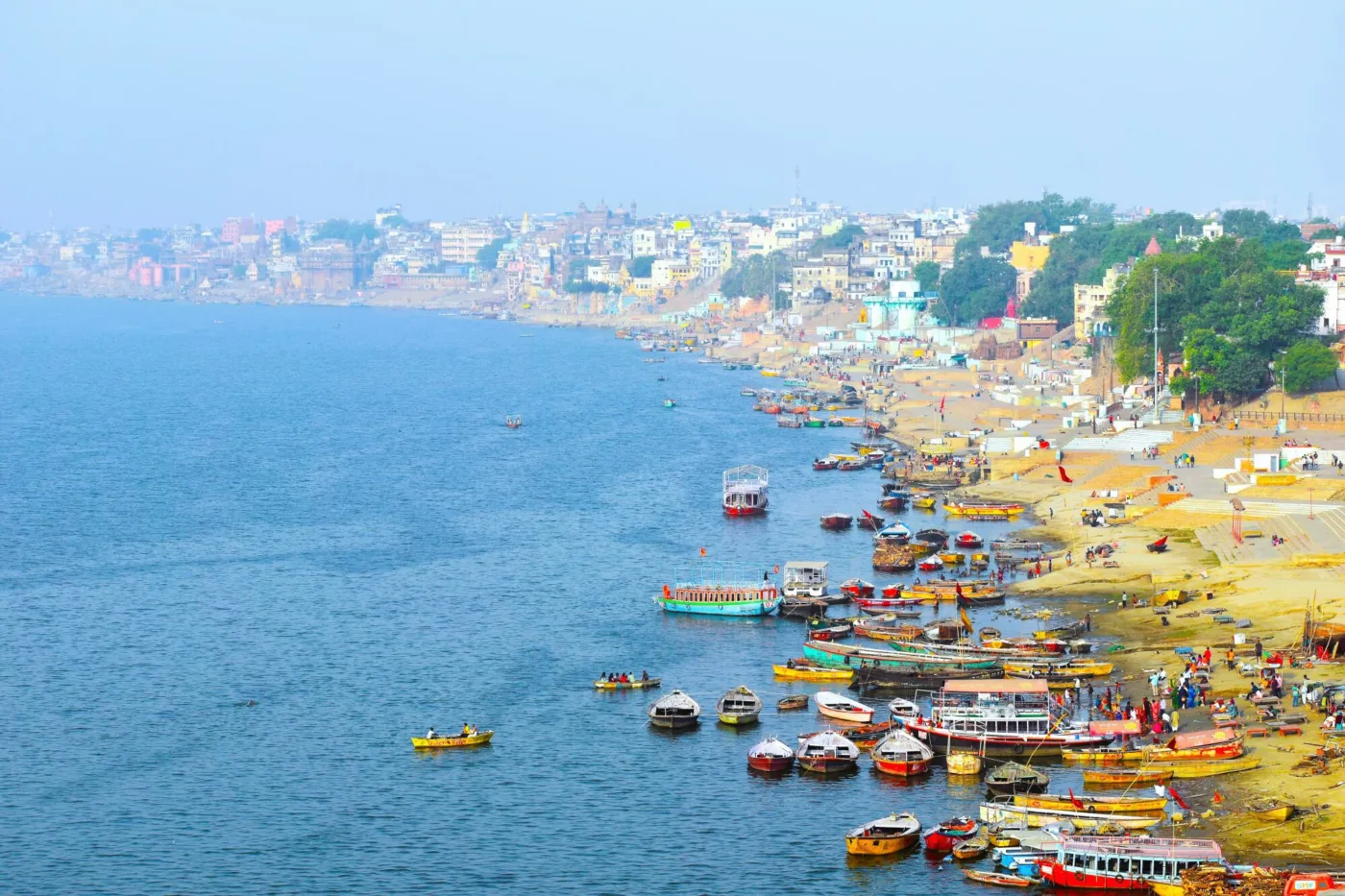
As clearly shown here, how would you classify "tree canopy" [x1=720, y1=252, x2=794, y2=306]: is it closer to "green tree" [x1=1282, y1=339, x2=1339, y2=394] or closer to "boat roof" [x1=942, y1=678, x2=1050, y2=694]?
"green tree" [x1=1282, y1=339, x2=1339, y2=394]

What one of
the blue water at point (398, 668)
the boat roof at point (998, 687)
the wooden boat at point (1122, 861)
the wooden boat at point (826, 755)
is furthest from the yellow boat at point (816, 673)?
the wooden boat at point (1122, 861)

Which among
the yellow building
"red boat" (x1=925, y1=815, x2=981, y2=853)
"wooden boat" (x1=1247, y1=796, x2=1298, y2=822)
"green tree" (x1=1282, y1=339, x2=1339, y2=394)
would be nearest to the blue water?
"red boat" (x1=925, y1=815, x2=981, y2=853)

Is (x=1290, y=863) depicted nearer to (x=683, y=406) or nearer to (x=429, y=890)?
(x=429, y=890)

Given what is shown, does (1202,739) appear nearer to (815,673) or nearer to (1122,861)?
(1122,861)

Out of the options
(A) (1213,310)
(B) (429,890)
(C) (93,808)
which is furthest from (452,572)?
(A) (1213,310)

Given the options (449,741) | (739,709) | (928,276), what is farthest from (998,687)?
(928,276)
